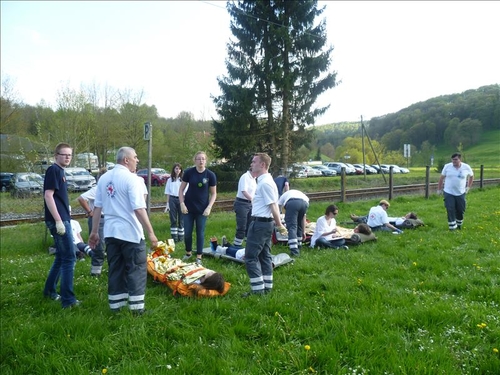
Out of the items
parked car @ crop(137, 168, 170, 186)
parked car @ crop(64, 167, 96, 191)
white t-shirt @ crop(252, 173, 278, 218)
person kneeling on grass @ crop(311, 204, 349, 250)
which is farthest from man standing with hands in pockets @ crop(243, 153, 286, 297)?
parked car @ crop(137, 168, 170, 186)

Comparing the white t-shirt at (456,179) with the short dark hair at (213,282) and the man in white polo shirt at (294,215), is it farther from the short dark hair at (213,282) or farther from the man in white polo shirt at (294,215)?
the short dark hair at (213,282)

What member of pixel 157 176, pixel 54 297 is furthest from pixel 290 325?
pixel 157 176

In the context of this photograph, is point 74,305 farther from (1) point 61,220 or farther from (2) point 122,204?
(2) point 122,204

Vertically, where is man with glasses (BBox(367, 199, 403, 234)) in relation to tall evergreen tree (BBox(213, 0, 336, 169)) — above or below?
below

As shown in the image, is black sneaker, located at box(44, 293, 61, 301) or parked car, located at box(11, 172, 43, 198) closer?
black sneaker, located at box(44, 293, 61, 301)

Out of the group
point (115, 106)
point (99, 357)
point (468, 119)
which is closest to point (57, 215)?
point (99, 357)

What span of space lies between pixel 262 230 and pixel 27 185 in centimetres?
1095

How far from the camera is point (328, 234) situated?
7969 millimetres

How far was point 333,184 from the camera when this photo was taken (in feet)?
98.0

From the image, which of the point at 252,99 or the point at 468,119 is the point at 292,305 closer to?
the point at 252,99

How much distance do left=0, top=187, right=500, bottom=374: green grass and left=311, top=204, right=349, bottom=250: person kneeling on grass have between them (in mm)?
1405

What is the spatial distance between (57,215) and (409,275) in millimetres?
4944

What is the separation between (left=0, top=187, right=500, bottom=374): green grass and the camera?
10.7ft

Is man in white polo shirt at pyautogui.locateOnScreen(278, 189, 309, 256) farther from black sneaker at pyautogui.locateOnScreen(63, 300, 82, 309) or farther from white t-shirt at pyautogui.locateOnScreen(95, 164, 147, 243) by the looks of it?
black sneaker at pyautogui.locateOnScreen(63, 300, 82, 309)
